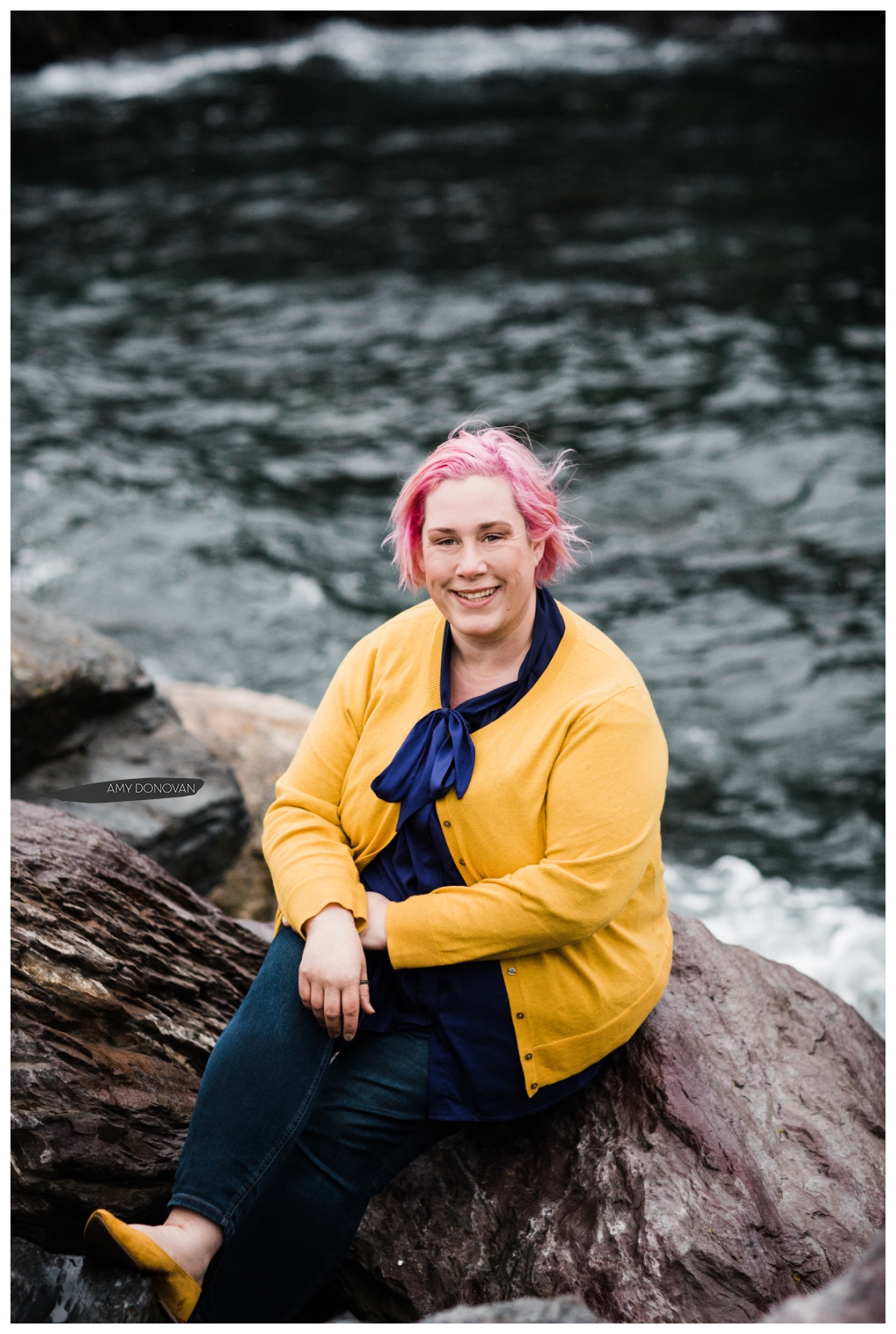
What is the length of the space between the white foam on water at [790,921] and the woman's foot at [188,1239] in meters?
2.85

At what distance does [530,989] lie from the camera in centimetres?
240

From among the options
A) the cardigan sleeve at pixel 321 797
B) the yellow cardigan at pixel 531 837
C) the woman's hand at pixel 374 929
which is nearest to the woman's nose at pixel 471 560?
the yellow cardigan at pixel 531 837

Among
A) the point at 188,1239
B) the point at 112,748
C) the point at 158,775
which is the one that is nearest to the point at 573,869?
the point at 188,1239

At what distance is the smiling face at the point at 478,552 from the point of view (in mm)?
2453

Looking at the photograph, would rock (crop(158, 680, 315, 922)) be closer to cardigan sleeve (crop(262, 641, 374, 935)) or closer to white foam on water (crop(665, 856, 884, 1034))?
white foam on water (crop(665, 856, 884, 1034))

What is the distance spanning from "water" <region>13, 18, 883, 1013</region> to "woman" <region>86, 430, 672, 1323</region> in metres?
2.92

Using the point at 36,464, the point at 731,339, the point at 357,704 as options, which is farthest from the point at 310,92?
the point at 357,704

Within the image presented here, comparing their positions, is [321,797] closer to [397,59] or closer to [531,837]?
[531,837]

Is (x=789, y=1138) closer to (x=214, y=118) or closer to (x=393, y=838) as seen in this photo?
(x=393, y=838)

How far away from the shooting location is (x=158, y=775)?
4426 mm

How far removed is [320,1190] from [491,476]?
1.47 metres

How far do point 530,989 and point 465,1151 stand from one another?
58 cm

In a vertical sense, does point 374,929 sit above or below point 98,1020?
above

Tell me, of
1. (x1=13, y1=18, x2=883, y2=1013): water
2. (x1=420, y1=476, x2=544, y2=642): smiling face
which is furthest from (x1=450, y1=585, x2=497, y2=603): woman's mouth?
(x1=13, y1=18, x2=883, y2=1013): water
